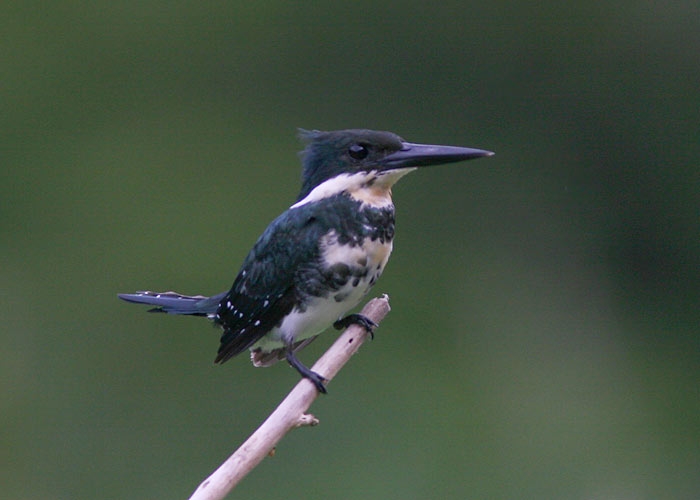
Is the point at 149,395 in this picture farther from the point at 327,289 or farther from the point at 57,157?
the point at 327,289

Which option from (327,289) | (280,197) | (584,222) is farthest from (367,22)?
(327,289)

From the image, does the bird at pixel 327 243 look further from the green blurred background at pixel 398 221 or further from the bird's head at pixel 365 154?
the green blurred background at pixel 398 221

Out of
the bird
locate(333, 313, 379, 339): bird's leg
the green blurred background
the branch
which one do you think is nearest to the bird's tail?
the bird

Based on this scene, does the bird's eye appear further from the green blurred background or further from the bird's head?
the green blurred background

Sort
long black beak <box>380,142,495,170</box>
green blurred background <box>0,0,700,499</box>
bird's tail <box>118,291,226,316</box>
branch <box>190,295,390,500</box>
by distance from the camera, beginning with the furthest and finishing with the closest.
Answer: green blurred background <box>0,0,700,499</box>
bird's tail <box>118,291,226,316</box>
long black beak <box>380,142,495,170</box>
branch <box>190,295,390,500</box>

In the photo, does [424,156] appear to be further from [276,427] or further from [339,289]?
[276,427]

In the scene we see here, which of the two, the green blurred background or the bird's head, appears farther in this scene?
the green blurred background

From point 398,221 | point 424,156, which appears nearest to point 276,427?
point 424,156

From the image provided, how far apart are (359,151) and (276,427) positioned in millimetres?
642

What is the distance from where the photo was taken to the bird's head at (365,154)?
207cm

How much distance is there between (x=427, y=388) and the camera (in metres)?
4.19

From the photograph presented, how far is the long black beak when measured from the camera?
2037 millimetres

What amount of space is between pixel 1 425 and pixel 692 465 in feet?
7.73

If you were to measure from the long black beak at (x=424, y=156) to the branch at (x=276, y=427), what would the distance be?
285 mm
